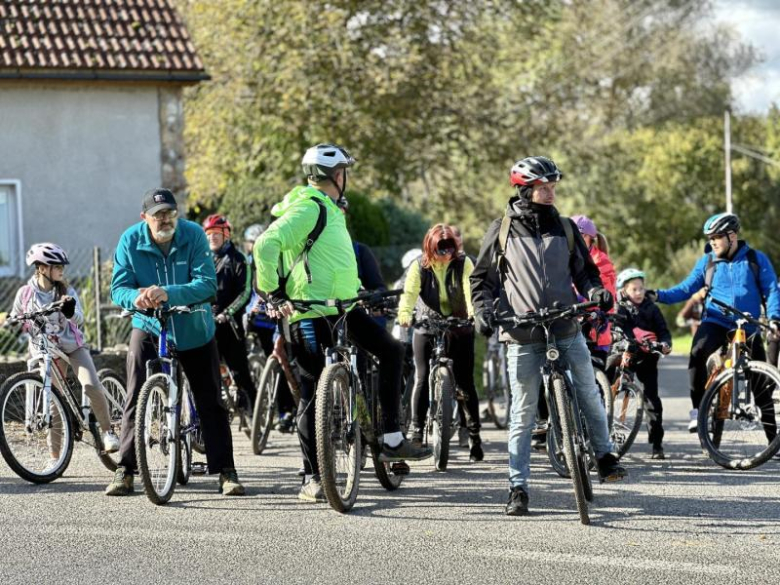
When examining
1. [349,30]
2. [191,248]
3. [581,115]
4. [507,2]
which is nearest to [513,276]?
[191,248]

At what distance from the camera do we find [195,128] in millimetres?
29922

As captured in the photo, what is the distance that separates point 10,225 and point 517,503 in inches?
581

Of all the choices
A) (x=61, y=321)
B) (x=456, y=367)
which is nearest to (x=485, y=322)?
(x=456, y=367)

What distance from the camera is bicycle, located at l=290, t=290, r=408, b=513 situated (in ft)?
26.4

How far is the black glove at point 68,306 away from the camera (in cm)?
980

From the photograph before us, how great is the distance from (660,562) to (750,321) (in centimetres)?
Answer: 415

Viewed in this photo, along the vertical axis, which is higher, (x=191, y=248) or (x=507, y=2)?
(x=507, y=2)

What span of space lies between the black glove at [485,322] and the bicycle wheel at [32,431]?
3.38 m

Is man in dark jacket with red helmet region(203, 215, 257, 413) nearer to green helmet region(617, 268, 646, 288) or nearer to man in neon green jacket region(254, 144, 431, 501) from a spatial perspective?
green helmet region(617, 268, 646, 288)

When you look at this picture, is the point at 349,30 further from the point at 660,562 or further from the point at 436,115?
the point at 660,562

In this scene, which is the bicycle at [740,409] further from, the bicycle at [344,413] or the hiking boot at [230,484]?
the hiking boot at [230,484]

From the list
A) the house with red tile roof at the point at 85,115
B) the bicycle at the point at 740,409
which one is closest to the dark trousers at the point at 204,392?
the bicycle at the point at 740,409

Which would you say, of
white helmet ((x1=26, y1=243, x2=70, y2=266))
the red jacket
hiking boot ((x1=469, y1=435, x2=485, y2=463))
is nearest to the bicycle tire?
Result: hiking boot ((x1=469, y1=435, x2=485, y2=463))

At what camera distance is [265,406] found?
1164 cm
